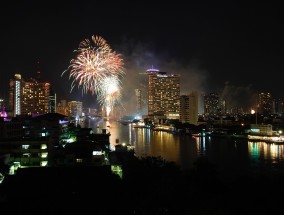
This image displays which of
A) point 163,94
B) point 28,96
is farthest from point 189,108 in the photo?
point 28,96

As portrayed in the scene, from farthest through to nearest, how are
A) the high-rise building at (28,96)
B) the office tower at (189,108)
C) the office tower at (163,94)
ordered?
the office tower at (163,94)
the office tower at (189,108)
the high-rise building at (28,96)

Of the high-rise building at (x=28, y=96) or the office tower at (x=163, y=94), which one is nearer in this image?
the high-rise building at (x=28, y=96)

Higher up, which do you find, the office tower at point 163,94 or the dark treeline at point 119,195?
the office tower at point 163,94

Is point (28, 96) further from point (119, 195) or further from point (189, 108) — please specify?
point (119, 195)

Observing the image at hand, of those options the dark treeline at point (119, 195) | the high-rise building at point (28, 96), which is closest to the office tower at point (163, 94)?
the high-rise building at point (28, 96)

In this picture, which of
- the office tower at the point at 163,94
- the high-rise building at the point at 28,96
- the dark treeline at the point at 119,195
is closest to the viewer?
the dark treeline at the point at 119,195

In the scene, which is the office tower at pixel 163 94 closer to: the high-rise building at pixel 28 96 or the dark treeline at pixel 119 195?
the high-rise building at pixel 28 96
